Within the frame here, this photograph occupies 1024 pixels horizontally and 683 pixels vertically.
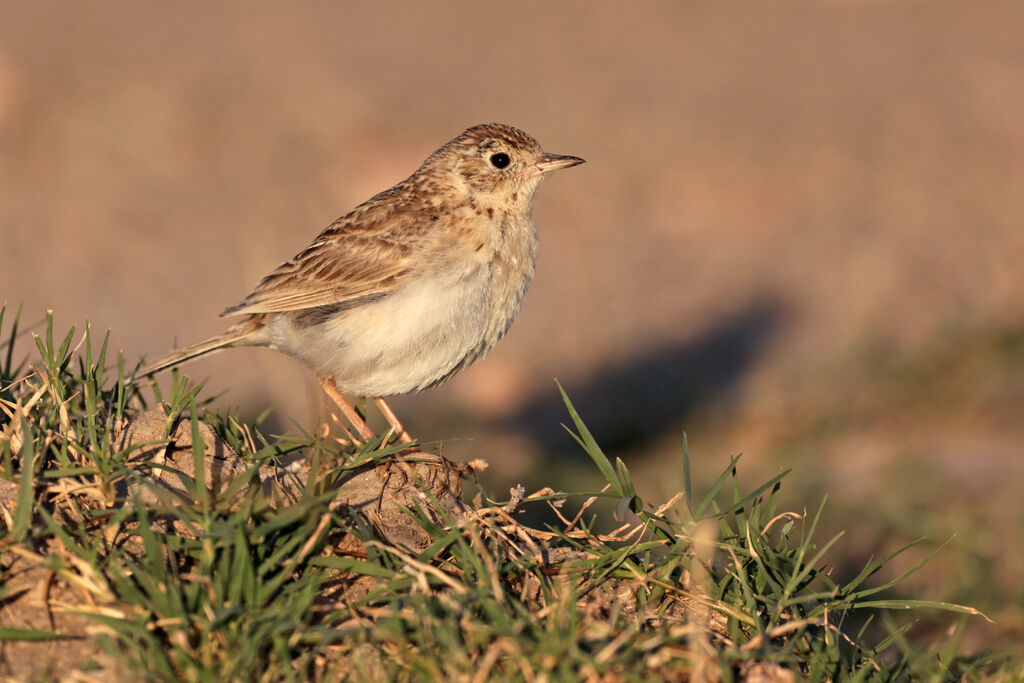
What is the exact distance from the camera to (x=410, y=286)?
541 centimetres

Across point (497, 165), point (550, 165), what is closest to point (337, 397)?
point (497, 165)

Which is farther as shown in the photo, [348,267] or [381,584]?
[348,267]

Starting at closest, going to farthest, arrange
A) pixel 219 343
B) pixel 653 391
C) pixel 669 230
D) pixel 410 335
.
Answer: pixel 410 335
pixel 219 343
pixel 653 391
pixel 669 230

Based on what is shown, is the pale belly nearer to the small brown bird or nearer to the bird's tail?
the small brown bird

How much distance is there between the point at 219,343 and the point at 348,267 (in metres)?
0.77

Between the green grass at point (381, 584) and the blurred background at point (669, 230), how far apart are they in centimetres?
258

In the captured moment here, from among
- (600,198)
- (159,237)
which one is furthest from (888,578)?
(159,237)

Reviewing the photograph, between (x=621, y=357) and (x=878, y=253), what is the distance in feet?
10.3

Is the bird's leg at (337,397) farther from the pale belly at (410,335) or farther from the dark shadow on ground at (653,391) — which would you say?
the dark shadow on ground at (653,391)

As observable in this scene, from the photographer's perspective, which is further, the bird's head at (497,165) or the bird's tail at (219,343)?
the bird's head at (497,165)

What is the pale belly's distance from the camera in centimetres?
532

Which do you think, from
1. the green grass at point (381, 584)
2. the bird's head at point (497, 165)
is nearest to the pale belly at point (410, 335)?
the bird's head at point (497, 165)

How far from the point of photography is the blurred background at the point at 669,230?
815cm

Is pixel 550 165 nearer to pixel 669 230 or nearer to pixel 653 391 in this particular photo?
pixel 653 391
